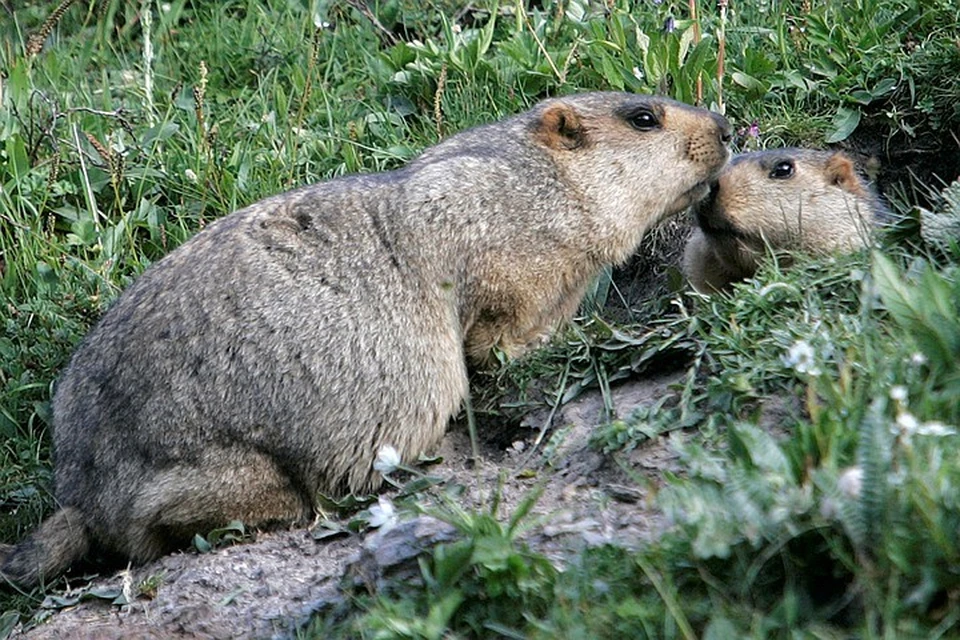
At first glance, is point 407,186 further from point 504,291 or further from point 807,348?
point 807,348

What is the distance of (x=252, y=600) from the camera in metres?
4.52

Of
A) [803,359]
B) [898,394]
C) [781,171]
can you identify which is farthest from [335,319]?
[898,394]

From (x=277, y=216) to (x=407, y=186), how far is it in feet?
1.92

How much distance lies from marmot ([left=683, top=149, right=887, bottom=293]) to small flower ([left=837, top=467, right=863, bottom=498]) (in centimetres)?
289

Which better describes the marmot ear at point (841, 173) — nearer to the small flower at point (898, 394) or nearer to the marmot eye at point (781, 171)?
the marmot eye at point (781, 171)

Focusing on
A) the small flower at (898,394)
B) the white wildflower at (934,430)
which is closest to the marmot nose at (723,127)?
the small flower at (898,394)

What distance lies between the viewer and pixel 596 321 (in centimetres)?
549

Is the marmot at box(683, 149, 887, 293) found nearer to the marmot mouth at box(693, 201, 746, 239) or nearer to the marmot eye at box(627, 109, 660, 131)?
the marmot mouth at box(693, 201, 746, 239)

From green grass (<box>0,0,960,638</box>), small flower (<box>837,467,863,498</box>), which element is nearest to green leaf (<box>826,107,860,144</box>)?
green grass (<box>0,0,960,638</box>)

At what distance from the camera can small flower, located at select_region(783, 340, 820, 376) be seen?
3861 mm

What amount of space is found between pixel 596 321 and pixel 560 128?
1.01 m

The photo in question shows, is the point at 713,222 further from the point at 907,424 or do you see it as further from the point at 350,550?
the point at 907,424

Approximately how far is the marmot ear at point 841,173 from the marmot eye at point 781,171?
0.22 m

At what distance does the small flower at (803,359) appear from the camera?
152 inches
